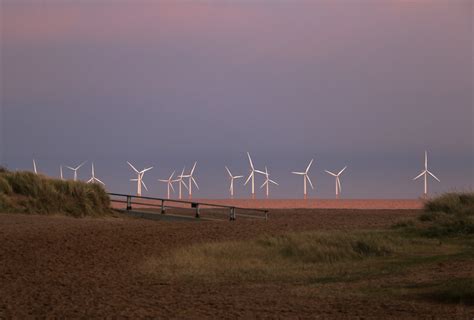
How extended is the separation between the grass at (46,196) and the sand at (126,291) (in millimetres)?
6957

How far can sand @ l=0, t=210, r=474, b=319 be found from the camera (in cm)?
1330

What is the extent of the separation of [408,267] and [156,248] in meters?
7.80

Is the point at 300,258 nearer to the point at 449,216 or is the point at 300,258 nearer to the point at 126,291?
the point at 126,291

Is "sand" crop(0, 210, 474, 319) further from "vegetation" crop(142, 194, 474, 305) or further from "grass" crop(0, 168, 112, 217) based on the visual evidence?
"grass" crop(0, 168, 112, 217)

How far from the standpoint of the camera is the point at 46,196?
33.6 meters

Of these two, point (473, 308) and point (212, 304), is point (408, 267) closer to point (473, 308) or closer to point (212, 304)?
point (473, 308)

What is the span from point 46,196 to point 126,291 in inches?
740

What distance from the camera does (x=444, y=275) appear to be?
56.1 feet

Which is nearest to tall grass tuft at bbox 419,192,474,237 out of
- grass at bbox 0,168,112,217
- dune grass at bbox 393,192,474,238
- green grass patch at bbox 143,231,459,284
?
dune grass at bbox 393,192,474,238

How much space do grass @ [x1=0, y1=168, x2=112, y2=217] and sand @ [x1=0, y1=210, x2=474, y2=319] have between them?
274 inches

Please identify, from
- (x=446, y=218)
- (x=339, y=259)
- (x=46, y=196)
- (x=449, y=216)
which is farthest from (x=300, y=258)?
(x=46, y=196)

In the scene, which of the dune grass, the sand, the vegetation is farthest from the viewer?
the dune grass

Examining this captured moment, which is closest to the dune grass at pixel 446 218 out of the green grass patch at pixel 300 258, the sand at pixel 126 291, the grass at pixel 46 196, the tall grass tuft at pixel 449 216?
the tall grass tuft at pixel 449 216

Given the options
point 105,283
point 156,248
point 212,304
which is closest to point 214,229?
point 156,248
